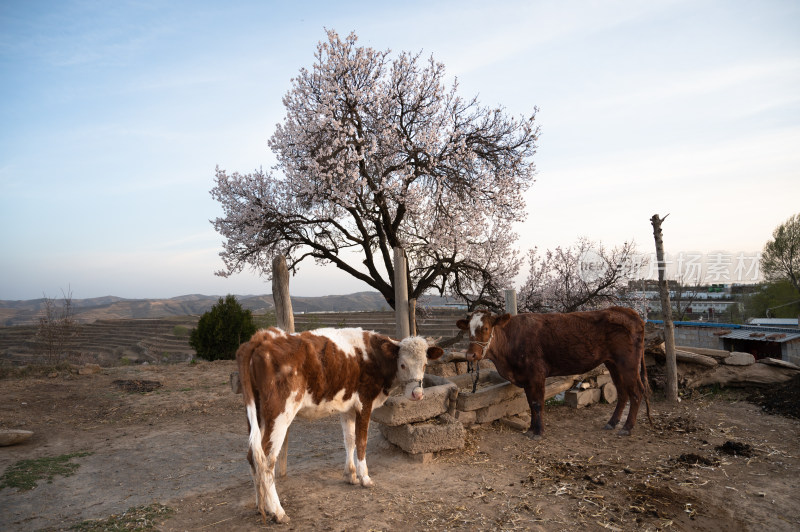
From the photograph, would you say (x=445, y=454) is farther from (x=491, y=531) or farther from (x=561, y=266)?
(x=561, y=266)

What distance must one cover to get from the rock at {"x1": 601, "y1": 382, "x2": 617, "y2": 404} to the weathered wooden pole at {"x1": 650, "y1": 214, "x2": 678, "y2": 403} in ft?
3.14

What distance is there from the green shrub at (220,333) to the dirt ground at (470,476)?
23.8 ft

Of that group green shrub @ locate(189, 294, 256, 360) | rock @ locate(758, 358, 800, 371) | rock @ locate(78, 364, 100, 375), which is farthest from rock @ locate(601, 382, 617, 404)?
rock @ locate(78, 364, 100, 375)

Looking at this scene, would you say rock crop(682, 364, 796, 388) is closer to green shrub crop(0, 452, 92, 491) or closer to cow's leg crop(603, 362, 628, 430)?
cow's leg crop(603, 362, 628, 430)

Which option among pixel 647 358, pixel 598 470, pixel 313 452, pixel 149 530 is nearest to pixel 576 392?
pixel 647 358

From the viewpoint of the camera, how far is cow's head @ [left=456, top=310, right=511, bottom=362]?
6.53 meters

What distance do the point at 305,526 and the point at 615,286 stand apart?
13405 mm

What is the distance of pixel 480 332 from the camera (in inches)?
261

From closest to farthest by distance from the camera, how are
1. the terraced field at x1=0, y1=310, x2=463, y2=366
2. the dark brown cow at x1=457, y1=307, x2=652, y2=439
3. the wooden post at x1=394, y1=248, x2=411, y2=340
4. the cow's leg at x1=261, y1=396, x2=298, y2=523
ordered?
the cow's leg at x1=261, y1=396, x2=298, y2=523 → the dark brown cow at x1=457, y1=307, x2=652, y2=439 → the wooden post at x1=394, y1=248, x2=411, y2=340 → the terraced field at x1=0, y1=310, x2=463, y2=366

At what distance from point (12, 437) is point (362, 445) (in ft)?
19.5

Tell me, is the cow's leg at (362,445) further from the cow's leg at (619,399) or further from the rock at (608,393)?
the rock at (608,393)

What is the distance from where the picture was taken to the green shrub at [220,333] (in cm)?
1598

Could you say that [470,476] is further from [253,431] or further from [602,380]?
[602,380]

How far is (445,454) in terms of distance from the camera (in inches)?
231
